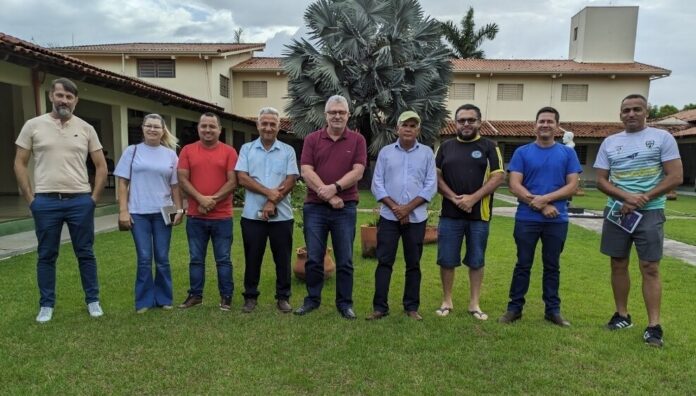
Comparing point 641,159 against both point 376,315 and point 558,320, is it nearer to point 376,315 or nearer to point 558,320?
point 558,320

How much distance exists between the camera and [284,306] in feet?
13.7

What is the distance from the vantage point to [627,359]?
3.23 m

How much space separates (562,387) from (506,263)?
3.75m

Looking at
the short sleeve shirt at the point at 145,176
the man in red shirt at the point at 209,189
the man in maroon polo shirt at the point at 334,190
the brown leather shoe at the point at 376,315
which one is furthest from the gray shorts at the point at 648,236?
the short sleeve shirt at the point at 145,176

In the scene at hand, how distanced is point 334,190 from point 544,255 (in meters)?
1.85

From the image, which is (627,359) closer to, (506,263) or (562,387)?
(562,387)

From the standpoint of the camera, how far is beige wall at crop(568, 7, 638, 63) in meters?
24.3

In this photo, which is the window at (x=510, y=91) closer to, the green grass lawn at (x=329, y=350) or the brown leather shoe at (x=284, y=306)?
the green grass lawn at (x=329, y=350)

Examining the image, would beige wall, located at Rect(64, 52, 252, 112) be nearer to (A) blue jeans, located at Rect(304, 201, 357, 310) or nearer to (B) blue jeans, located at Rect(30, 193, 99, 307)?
(B) blue jeans, located at Rect(30, 193, 99, 307)

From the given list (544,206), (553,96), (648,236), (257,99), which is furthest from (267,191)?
(553,96)

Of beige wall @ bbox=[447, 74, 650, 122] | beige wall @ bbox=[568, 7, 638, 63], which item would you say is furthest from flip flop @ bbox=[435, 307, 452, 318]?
beige wall @ bbox=[568, 7, 638, 63]

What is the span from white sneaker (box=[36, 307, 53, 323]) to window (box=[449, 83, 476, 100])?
21.6m

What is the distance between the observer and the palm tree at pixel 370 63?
14.3m

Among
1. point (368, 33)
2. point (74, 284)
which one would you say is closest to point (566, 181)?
point (74, 284)
